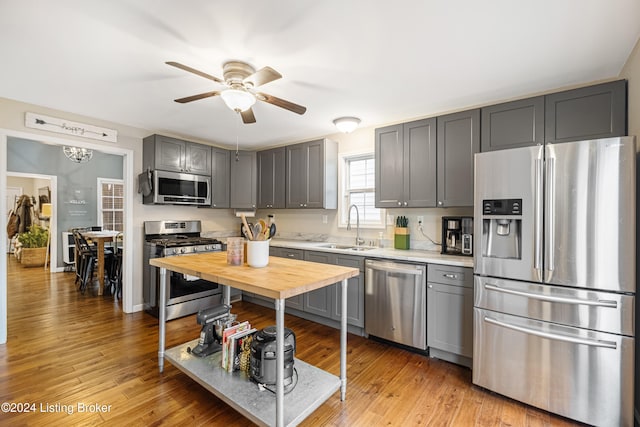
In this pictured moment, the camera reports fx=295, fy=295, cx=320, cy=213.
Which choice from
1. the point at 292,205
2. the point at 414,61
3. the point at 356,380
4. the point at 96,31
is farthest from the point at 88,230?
the point at 414,61

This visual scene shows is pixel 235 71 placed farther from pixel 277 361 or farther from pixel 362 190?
pixel 362 190

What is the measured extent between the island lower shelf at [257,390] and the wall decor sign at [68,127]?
267 cm

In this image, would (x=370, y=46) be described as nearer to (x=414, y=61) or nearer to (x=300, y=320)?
(x=414, y=61)

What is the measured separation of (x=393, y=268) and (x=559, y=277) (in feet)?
4.14

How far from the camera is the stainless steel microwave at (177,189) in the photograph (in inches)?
145

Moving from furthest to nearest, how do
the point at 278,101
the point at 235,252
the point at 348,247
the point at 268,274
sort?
the point at 348,247, the point at 278,101, the point at 235,252, the point at 268,274

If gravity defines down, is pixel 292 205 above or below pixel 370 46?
below

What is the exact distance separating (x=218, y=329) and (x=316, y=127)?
258 centimetres

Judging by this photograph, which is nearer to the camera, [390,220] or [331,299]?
[331,299]

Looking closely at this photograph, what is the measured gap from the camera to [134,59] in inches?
82.7

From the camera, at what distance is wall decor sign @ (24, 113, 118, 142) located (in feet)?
9.75

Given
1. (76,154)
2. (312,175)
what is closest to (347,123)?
(312,175)

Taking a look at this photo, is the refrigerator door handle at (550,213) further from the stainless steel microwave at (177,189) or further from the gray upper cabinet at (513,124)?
the stainless steel microwave at (177,189)

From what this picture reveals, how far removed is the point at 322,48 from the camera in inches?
77.3
